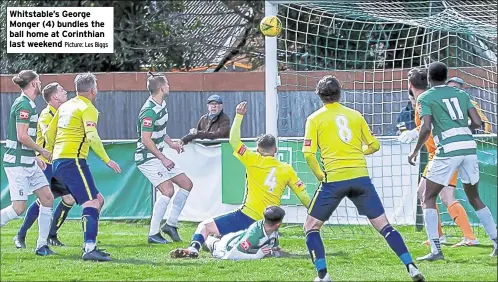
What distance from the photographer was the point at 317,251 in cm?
830

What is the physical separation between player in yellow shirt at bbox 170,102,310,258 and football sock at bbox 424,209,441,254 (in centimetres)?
125

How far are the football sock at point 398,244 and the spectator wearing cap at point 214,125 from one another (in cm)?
614

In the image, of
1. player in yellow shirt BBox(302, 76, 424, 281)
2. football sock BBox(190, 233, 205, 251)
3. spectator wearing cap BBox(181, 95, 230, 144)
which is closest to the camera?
player in yellow shirt BBox(302, 76, 424, 281)

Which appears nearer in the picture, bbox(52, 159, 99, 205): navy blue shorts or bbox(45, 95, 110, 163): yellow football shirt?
bbox(52, 159, 99, 205): navy blue shorts

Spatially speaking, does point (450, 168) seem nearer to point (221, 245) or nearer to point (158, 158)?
point (221, 245)

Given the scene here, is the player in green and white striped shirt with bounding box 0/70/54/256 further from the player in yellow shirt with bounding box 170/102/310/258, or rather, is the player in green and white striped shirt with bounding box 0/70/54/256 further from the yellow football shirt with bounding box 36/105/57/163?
the player in yellow shirt with bounding box 170/102/310/258

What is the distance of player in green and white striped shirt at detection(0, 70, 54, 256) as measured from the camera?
10688mm

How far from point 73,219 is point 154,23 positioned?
22.6 feet

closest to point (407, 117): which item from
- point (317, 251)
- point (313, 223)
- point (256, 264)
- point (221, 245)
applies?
point (221, 245)

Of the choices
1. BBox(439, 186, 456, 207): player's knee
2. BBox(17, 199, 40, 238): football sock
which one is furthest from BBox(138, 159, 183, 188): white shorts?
BBox(439, 186, 456, 207): player's knee

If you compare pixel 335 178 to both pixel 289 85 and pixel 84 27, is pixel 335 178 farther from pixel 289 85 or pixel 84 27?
pixel 84 27

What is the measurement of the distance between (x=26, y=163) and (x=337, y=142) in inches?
160

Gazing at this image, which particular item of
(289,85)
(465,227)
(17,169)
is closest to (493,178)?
(465,227)

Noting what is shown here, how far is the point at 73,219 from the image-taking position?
14.9 metres
